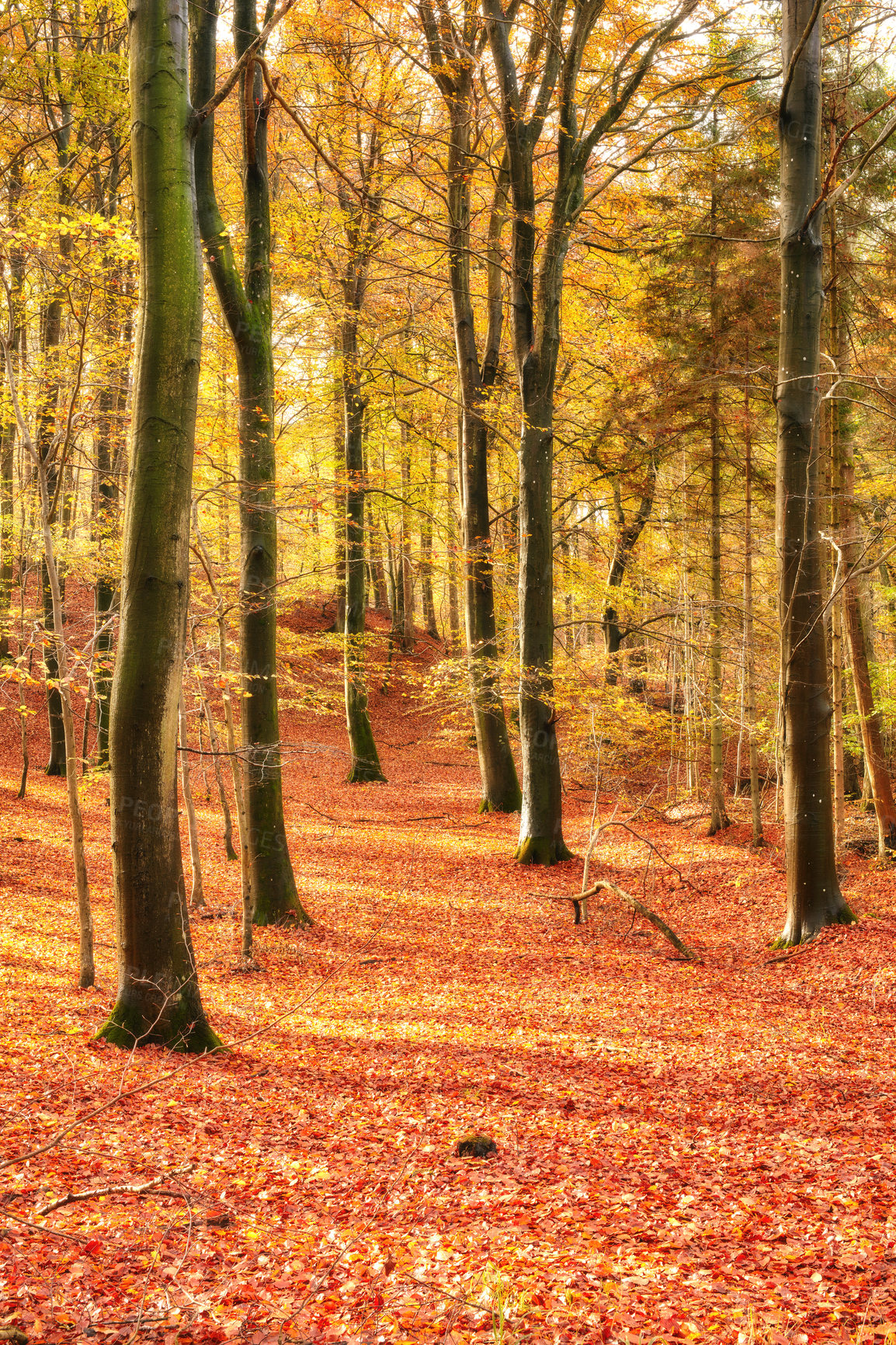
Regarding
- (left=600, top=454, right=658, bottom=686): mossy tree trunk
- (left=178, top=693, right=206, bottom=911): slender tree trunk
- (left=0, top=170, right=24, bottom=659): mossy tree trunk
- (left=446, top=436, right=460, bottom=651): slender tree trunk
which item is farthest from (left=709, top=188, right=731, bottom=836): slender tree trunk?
(left=0, top=170, right=24, bottom=659): mossy tree trunk

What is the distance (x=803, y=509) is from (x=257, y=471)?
5.54 metres

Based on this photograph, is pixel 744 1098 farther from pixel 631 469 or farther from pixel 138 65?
pixel 631 469

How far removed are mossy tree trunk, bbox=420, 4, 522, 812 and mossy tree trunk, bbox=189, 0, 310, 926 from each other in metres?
4.19

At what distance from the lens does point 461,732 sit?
18.5 meters

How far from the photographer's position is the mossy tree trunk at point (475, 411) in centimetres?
1256

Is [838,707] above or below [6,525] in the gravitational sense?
below

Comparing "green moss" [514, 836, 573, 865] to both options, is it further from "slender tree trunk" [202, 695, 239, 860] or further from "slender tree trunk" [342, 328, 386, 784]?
"slender tree trunk" [342, 328, 386, 784]

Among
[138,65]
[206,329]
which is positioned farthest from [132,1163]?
[206,329]

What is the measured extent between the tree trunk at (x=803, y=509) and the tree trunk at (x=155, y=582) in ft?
18.5

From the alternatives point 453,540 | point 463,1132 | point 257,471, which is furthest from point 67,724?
point 453,540

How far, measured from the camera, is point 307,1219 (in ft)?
12.5

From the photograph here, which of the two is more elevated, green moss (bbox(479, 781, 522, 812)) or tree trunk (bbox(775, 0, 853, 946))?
tree trunk (bbox(775, 0, 853, 946))

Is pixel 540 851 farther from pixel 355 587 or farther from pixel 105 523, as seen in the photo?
pixel 105 523

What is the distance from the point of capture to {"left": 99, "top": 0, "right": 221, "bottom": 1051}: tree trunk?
16.9 ft
